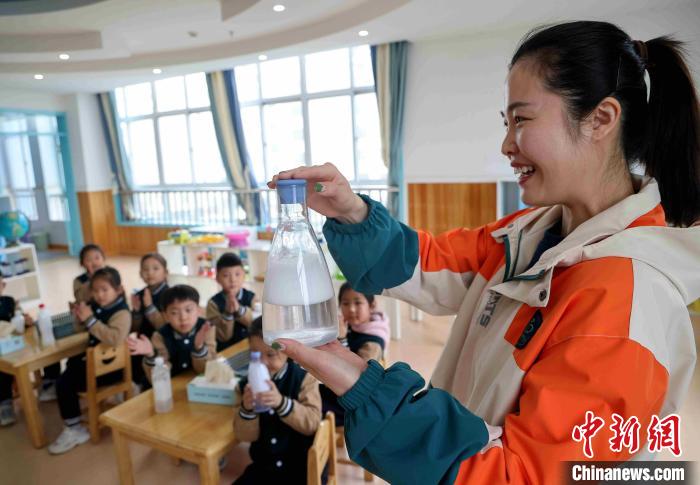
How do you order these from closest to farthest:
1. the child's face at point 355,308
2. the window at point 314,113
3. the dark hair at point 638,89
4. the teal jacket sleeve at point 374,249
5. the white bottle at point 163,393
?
the dark hair at point 638,89 → the teal jacket sleeve at point 374,249 → the white bottle at point 163,393 → the child's face at point 355,308 → the window at point 314,113

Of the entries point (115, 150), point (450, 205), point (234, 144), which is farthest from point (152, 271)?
point (115, 150)

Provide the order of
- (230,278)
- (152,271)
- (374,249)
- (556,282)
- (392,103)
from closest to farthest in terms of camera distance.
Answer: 1. (556,282)
2. (374,249)
3. (230,278)
4. (152,271)
5. (392,103)

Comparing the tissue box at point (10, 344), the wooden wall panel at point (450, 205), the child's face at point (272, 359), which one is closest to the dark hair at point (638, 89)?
the child's face at point (272, 359)

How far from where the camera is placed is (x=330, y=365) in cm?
63

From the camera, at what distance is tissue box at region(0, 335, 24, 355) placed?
258 cm

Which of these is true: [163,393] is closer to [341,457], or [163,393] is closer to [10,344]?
[341,457]

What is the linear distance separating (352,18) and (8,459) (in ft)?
15.1

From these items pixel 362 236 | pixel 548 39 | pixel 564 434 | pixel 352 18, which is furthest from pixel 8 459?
pixel 352 18

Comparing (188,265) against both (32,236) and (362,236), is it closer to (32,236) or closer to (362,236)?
(32,236)

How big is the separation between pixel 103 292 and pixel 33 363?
Result: 1.86ft

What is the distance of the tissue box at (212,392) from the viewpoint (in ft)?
6.31

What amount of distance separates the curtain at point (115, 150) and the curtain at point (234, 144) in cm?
219

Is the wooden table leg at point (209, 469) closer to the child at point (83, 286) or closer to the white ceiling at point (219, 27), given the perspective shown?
the child at point (83, 286)

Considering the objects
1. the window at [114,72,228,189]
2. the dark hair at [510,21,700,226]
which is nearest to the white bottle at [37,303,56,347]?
the dark hair at [510,21,700,226]
